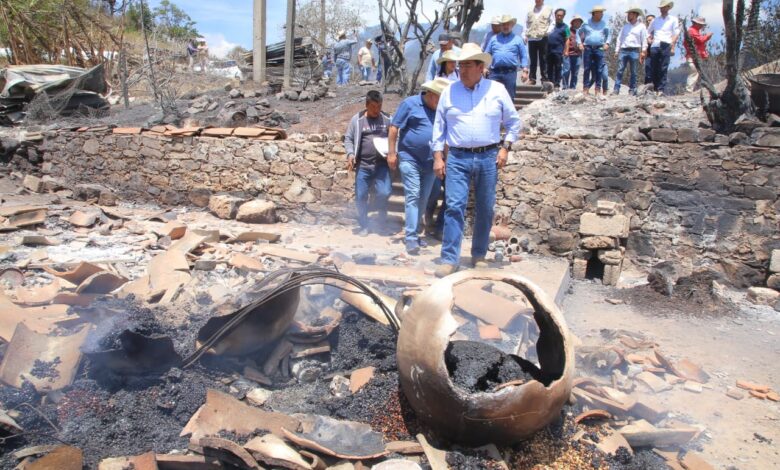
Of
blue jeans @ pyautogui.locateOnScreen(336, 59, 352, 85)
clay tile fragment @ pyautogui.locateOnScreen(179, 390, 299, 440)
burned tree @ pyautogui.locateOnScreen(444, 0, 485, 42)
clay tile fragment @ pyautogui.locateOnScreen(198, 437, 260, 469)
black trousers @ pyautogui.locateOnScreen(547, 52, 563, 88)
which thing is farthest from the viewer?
blue jeans @ pyautogui.locateOnScreen(336, 59, 352, 85)

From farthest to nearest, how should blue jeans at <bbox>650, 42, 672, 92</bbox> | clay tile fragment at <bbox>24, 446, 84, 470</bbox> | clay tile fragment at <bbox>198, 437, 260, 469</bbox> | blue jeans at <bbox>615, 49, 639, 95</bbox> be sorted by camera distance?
blue jeans at <bbox>615, 49, 639, 95</bbox> → blue jeans at <bbox>650, 42, 672, 92</bbox> → clay tile fragment at <bbox>198, 437, 260, 469</bbox> → clay tile fragment at <bbox>24, 446, 84, 470</bbox>

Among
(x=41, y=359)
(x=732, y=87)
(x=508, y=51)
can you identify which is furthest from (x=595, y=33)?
(x=41, y=359)

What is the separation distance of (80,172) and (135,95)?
8098 millimetres

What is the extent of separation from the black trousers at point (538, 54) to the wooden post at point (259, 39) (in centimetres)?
695

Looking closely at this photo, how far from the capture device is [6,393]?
9.49 ft

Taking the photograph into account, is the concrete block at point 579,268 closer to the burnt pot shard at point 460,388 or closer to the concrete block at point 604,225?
the concrete block at point 604,225

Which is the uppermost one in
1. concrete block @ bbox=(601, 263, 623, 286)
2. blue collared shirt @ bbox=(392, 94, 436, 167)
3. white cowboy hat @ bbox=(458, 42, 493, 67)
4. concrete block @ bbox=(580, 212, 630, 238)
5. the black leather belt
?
white cowboy hat @ bbox=(458, 42, 493, 67)

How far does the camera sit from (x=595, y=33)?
9000 mm

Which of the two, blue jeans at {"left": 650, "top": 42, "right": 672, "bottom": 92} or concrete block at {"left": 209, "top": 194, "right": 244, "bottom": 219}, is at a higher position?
blue jeans at {"left": 650, "top": 42, "right": 672, "bottom": 92}

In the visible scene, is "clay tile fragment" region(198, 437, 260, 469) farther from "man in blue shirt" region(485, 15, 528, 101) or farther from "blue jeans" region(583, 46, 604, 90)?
"blue jeans" region(583, 46, 604, 90)

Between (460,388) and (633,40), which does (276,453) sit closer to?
(460,388)

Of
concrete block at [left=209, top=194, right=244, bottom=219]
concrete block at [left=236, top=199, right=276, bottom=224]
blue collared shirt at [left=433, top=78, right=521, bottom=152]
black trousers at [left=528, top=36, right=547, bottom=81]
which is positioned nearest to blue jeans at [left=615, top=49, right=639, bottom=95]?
black trousers at [left=528, top=36, right=547, bottom=81]

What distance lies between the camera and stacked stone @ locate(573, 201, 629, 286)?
5.95m

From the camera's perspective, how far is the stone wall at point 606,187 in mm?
5930
